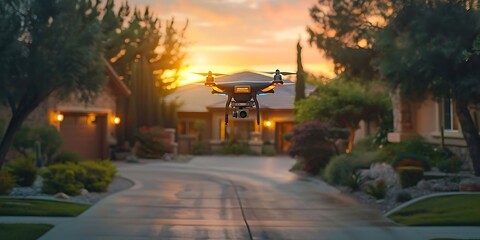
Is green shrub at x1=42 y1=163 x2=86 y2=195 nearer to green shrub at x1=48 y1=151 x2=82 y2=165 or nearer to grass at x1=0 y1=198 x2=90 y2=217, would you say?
grass at x1=0 y1=198 x2=90 y2=217

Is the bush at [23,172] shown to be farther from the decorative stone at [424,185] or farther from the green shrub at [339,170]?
the decorative stone at [424,185]

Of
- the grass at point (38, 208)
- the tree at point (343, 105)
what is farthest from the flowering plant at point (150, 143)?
the grass at point (38, 208)

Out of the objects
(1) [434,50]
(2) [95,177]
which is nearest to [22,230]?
(2) [95,177]

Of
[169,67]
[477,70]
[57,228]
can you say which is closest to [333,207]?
[477,70]

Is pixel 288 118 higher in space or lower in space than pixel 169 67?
lower

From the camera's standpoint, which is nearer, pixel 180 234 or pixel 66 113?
pixel 180 234

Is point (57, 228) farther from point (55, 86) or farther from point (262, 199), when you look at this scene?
point (262, 199)

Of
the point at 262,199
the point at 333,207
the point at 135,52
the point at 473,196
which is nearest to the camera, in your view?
the point at 473,196

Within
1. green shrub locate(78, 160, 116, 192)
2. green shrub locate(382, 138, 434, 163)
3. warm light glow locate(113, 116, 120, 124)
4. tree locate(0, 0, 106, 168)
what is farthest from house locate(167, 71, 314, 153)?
tree locate(0, 0, 106, 168)
